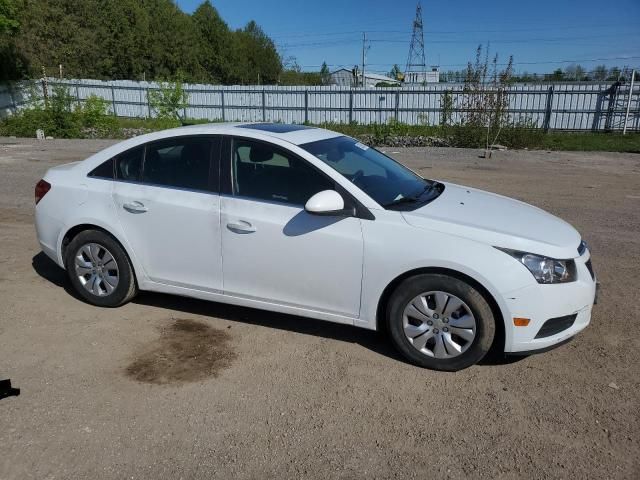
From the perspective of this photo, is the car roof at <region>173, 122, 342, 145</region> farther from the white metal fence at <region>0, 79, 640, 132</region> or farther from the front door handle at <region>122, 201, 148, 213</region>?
the white metal fence at <region>0, 79, 640, 132</region>

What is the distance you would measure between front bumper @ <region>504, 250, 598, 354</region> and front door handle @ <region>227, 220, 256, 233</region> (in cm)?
188

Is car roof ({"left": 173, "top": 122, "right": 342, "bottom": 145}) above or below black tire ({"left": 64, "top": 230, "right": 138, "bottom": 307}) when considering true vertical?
above

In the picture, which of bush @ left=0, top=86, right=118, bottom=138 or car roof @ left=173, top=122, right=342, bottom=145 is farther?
bush @ left=0, top=86, right=118, bottom=138

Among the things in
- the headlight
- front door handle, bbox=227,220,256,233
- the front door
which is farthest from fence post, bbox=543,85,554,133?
front door handle, bbox=227,220,256,233

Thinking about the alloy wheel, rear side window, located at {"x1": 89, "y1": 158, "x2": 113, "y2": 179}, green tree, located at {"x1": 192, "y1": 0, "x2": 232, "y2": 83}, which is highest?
green tree, located at {"x1": 192, "y1": 0, "x2": 232, "y2": 83}

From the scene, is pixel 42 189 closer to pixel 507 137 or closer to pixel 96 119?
pixel 507 137

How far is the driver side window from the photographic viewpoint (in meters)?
→ 4.09

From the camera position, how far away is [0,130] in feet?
82.9

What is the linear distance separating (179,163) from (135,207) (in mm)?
517

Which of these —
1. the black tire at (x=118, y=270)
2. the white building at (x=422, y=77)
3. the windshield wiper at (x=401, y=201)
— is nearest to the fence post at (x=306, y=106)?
the black tire at (x=118, y=270)

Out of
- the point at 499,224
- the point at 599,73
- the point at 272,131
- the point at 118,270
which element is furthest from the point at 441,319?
the point at 599,73

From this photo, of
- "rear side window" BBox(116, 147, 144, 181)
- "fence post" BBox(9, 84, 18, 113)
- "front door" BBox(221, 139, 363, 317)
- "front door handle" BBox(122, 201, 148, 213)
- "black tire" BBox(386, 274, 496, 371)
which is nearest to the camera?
"black tire" BBox(386, 274, 496, 371)

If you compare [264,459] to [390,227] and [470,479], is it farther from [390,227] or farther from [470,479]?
[390,227]

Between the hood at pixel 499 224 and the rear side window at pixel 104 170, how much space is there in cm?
260
